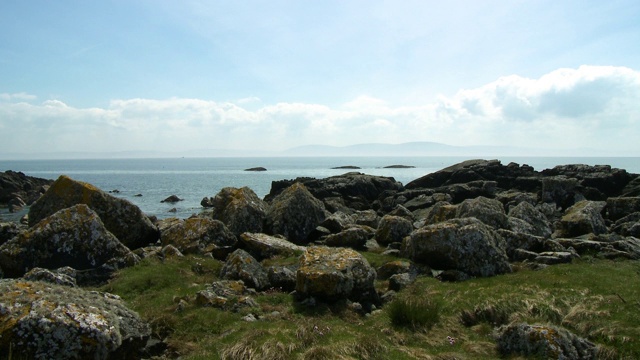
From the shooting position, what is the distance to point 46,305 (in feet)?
30.0

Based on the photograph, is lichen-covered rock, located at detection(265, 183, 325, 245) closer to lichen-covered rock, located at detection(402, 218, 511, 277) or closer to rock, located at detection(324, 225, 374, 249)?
rock, located at detection(324, 225, 374, 249)

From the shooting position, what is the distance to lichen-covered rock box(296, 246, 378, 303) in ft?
49.7

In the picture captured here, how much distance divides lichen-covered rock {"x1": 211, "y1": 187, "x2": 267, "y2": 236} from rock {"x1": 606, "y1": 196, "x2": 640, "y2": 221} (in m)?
29.4

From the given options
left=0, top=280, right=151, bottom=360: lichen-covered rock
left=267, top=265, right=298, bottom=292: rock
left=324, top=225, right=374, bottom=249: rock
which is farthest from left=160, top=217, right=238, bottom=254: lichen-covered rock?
left=0, top=280, right=151, bottom=360: lichen-covered rock

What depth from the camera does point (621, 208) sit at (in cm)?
3716

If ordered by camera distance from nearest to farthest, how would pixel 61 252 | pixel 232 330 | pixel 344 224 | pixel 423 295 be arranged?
pixel 232 330, pixel 423 295, pixel 61 252, pixel 344 224

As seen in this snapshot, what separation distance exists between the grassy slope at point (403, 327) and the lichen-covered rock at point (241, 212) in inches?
332

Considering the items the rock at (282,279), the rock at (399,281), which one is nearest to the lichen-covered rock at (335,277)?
the rock at (282,279)

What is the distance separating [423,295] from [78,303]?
11.0m

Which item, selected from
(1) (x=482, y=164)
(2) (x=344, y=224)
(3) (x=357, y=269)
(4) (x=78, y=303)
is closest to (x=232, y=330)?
(4) (x=78, y=303)

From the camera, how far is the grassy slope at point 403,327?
10797 millimetres

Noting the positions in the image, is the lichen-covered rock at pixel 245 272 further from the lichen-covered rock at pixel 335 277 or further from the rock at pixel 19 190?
the rock at pixel 19 190

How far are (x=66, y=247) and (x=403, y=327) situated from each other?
13.9m

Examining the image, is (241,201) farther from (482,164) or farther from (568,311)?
(482,164)
